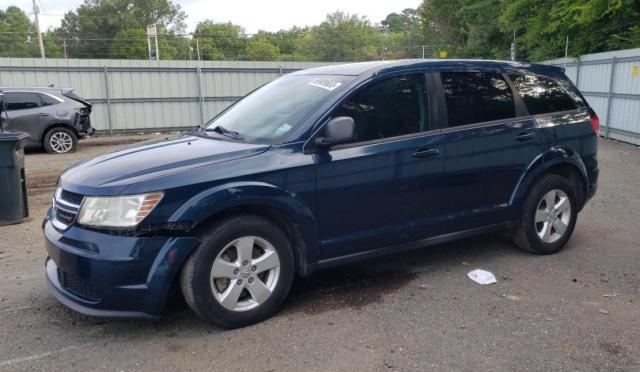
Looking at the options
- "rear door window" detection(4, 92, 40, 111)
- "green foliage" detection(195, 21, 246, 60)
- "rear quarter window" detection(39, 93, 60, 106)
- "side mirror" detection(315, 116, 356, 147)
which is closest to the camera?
"side mirror" detection(315, 116, 356, 147)

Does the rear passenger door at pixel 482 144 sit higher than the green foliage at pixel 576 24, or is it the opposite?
the green foliage at pixel 576 24

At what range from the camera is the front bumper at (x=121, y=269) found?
11.2 feet

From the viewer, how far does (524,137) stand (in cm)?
504

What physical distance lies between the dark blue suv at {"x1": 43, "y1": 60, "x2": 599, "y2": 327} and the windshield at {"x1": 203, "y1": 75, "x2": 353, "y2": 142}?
2 centimetres

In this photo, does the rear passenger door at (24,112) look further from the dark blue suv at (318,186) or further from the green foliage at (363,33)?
the green foliage at (363,33)

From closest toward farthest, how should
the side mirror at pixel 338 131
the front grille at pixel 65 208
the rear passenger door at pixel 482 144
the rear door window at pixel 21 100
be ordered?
the front grille at pixel 65 208 → the side mirror at pixel 338 131 → the rear passenger door at pixel 482 144 → the rear door window at pixel 21 100

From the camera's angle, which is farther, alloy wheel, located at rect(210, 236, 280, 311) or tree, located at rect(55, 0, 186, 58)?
tree, located at rect(55, 0, 186, 58)

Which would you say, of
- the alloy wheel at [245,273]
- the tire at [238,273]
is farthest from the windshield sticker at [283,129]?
the alloy wheel at [245,273]

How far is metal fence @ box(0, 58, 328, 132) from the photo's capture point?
1706 centimetres

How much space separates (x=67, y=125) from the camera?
1329 cm

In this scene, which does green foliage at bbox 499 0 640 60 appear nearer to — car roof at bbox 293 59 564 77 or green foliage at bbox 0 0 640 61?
green foliage at bbox 0 0 640 61

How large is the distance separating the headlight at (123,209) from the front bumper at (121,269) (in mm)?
86

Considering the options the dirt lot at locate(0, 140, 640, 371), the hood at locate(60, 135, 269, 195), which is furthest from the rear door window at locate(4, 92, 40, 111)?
the hood at locate(60, 135, 269, 195)

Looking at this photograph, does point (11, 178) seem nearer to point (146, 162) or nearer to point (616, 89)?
point (146, 162)
